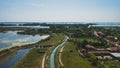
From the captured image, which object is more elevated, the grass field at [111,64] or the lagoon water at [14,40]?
A: the grass field at [111,64]

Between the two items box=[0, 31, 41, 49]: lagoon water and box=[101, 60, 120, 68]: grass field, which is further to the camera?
box=[0, 31, 41, 49]: lagoon water

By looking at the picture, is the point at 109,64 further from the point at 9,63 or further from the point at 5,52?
the point at 5,52

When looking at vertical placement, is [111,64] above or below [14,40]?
above

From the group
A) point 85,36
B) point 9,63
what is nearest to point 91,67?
point 9,63

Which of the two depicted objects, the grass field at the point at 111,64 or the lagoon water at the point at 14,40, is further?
the lagoon water at the point at 14,40

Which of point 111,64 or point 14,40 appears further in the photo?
point 14,40

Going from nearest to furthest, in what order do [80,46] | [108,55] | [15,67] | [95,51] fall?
[15,67]
[108,55]
[95,51]
[80,46]

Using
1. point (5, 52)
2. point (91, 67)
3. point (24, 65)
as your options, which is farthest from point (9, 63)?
point (91, 67)

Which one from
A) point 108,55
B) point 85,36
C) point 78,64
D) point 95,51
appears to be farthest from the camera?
point 85,36

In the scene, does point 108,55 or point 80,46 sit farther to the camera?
point 80,46

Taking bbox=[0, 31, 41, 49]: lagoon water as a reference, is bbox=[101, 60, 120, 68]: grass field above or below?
above
